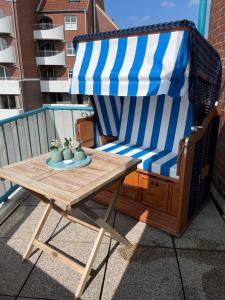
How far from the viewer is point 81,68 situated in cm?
303

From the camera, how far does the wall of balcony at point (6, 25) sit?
64.7 ft

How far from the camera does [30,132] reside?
154 inches

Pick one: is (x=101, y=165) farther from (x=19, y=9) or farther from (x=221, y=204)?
(x=19, y=9)

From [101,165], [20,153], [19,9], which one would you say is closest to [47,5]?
[19,9]

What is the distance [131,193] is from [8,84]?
2291 centimetres

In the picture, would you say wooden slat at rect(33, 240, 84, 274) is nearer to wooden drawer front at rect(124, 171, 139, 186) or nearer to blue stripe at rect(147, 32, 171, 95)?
wooden drawer front at rect(124, 171, 139, 186)

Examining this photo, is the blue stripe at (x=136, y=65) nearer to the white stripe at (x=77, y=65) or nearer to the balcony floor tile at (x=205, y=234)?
the white stripe at (x=77, y=65)

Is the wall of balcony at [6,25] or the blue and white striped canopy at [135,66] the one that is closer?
the blue and white striped canopy at [135,66]

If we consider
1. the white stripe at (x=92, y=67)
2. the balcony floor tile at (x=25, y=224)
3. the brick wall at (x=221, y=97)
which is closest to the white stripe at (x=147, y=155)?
the brick wall at (x=221, y=97)

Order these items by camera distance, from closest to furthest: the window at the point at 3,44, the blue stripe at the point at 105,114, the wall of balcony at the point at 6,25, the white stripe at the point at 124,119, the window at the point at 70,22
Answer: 1. the white stripe at the point at 124,119
2. the blue stripe at the point at 105,114
3. the wall of balcony at the point at 6,25
4. the window at the point at 3,44
5. the window at the point at 70,22

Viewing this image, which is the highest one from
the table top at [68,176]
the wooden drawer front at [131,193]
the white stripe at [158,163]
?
the table top at [68,176]

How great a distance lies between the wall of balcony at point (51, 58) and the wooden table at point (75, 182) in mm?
23406

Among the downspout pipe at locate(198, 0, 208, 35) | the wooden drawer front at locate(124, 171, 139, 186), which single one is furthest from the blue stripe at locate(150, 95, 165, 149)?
the downspout pipe at locate(198, 0, 208, 35)

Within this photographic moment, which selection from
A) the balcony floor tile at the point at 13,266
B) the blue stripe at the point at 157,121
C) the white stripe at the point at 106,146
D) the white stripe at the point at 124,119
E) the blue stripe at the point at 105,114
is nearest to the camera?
the balcony floor tile at the point at 13,266
